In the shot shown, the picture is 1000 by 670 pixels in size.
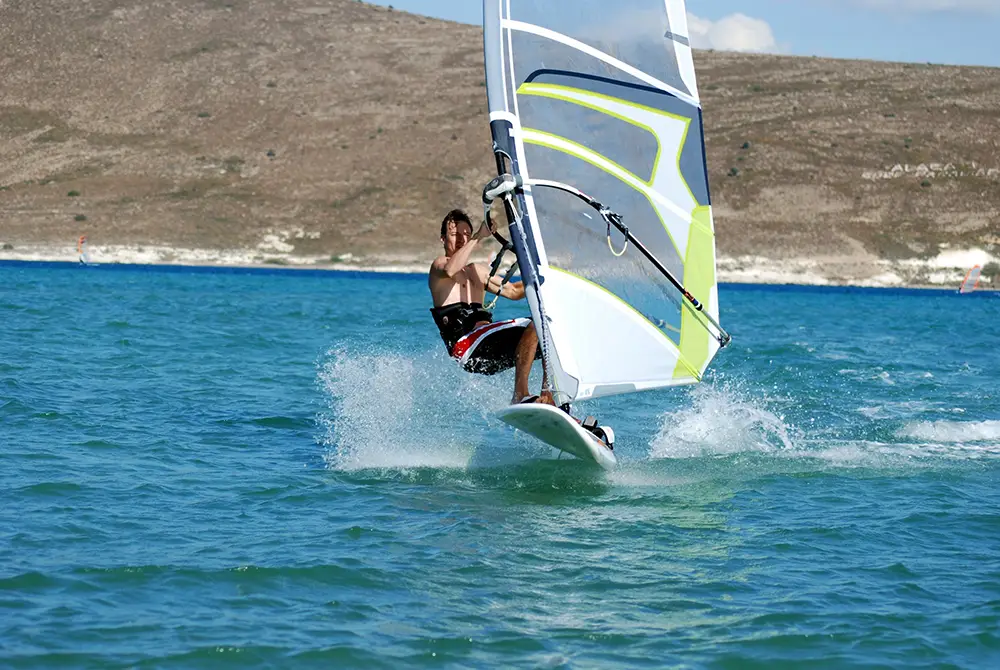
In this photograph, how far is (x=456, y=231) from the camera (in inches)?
315

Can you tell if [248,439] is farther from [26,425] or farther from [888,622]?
[888,622]

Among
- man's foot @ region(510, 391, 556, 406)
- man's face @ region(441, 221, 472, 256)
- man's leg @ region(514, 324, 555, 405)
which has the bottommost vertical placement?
man's foot @ region(510, 391, 556, 406)

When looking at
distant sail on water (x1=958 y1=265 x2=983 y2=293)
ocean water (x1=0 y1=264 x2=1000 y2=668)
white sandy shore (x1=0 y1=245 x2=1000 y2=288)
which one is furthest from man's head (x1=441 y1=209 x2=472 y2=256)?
distant sail on water (x1=958 y1=265 x2=983 y2=293)

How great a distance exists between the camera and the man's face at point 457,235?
26.3 ft

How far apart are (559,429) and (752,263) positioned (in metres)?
41.3

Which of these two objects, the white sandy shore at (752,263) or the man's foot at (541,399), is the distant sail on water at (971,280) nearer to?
the white sandy shore at (752,263)

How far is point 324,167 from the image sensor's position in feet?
194

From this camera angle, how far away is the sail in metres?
7.51

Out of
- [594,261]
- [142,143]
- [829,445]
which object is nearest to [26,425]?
[594,261]

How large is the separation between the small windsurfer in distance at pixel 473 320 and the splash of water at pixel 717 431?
5.47ft

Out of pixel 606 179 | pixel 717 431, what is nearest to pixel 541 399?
pixel 606 179

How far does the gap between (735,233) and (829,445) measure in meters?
42.7

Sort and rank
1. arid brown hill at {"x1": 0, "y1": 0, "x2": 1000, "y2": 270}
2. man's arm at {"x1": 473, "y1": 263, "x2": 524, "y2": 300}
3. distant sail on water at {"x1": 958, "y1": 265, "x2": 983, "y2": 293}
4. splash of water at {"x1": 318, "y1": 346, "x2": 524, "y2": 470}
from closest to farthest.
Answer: man's arm at {"x1": 473, "y1": 263, "x2": 524, "y2": 300}
splash of water at {"x1": 318, "y1": 346, "x2": 524, "y2": 470}
distant sail on water at {"x1": 958, "y1": 265, "x2": 983, "y2": 293}
arid brown hill at {"x1": 0, "y1": 0, "x2": 1000, "y2": 270}

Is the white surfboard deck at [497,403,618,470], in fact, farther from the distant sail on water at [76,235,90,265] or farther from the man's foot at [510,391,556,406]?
the distant sail on water at [76,235,90,265]
